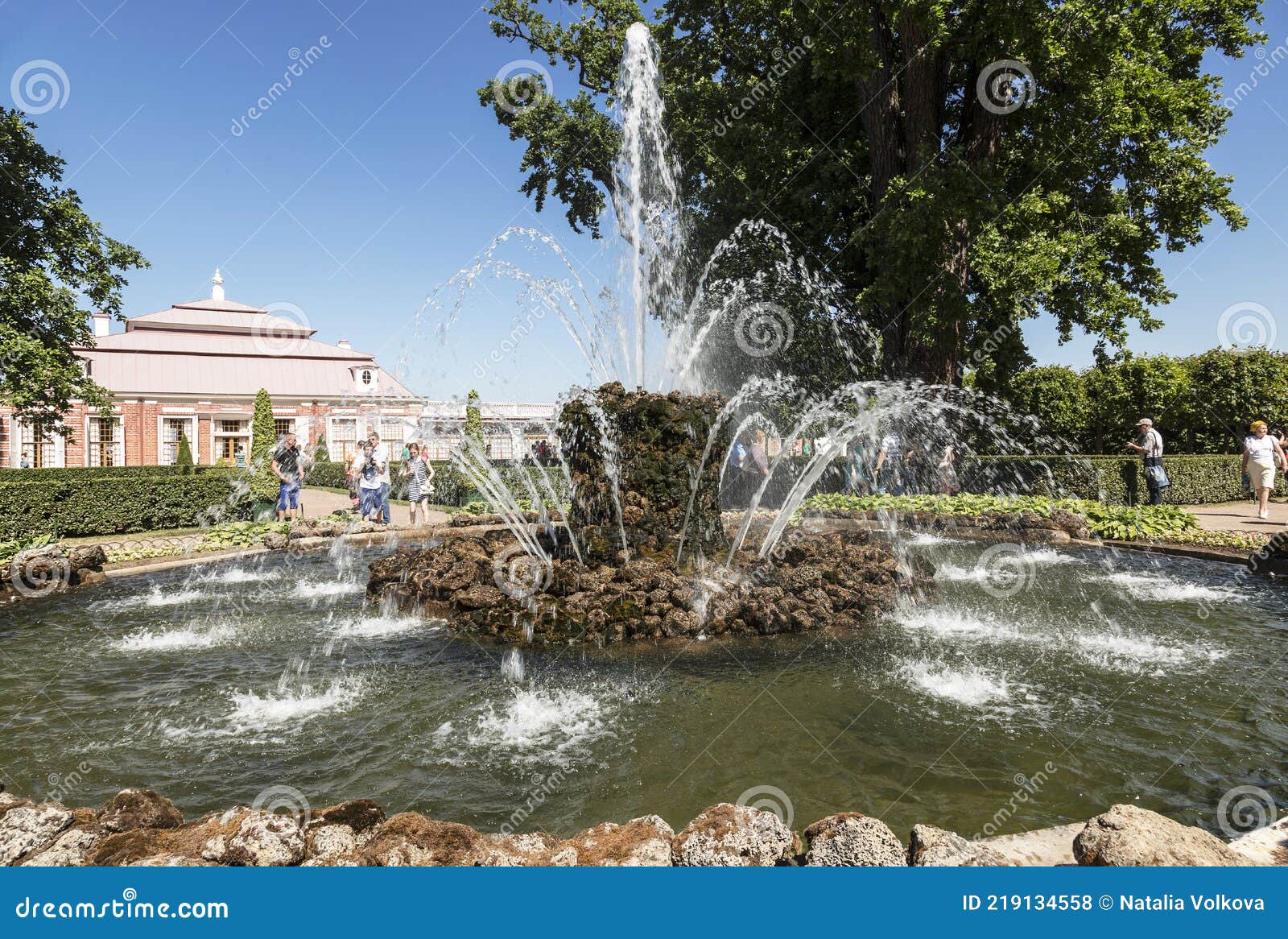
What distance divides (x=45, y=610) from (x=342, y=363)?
1846 inches

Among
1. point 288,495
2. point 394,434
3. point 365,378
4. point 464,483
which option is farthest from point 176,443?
point 288,495

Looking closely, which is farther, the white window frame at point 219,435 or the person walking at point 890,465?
the white window frame at point 219,435

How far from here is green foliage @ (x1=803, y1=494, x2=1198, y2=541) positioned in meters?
11.5

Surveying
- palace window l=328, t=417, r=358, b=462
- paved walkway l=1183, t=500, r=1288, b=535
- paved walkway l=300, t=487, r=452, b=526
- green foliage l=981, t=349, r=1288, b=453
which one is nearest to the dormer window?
palace window l=328, t=417, r=358, b=462

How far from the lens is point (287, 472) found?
1455 centimetres

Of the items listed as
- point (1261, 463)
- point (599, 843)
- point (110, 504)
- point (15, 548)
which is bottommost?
point (599, 843)

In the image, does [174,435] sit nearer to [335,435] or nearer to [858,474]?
[335,435]

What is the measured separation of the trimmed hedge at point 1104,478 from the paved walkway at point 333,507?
42.9 feet

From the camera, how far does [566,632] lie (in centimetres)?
671

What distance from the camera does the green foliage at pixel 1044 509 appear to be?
1148 cm

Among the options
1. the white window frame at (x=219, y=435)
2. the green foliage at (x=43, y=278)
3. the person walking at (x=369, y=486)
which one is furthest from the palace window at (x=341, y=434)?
the person walking at (x=369, y=486)

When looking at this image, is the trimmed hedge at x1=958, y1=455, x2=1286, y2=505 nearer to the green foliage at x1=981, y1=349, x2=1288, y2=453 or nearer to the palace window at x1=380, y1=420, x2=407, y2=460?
the green foliage at x1=981, y1=349, x2=1288, y2=453

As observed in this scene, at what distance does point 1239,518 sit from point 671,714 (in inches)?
624

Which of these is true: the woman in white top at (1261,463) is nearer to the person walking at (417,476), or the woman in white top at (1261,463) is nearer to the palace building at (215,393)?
the person walking at (417,476)
